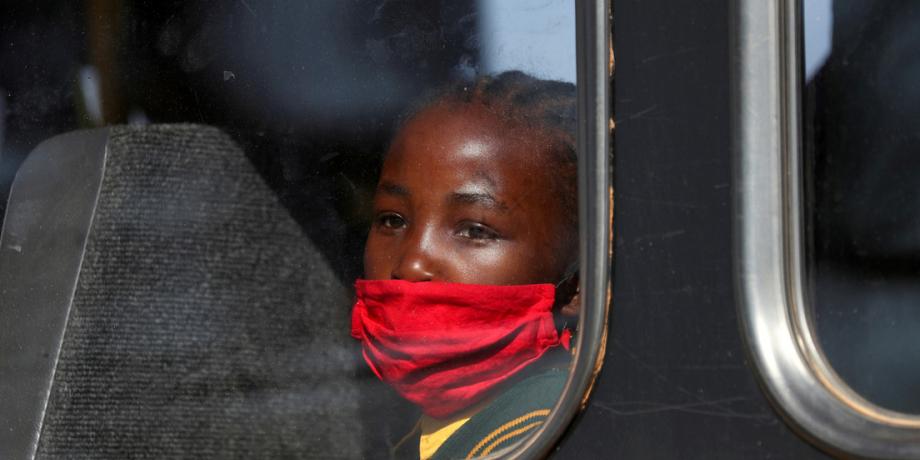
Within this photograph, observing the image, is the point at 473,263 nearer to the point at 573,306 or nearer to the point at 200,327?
the point at 573,306

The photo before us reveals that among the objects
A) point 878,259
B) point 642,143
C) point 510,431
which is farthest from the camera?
point 510,431

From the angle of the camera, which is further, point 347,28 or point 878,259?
point 347,28

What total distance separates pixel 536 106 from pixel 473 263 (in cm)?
23

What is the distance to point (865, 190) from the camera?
1.09 meters

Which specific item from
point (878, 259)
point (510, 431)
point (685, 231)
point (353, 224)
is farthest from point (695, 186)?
point (353, 224)

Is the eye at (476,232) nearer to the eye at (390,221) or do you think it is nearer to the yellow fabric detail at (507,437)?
the eye at (390,221)

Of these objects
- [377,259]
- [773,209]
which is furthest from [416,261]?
[773,209]

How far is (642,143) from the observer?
1185 mm

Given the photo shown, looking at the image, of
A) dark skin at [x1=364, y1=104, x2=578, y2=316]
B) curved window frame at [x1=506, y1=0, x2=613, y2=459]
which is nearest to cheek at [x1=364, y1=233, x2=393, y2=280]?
dark skin at [x1=364, y1=104, x2=578, y2=316]

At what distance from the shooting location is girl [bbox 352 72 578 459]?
137 cm

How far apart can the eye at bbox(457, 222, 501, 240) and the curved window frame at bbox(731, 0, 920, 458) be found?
445 mm

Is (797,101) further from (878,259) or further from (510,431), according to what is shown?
(510,431)

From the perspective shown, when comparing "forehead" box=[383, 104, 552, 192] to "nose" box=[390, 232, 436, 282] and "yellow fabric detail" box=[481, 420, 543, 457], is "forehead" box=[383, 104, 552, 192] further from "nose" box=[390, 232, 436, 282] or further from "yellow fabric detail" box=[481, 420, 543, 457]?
"yellow fabric detail" box=[481, 420, 543, 457]

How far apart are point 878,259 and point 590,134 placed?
29 cm
